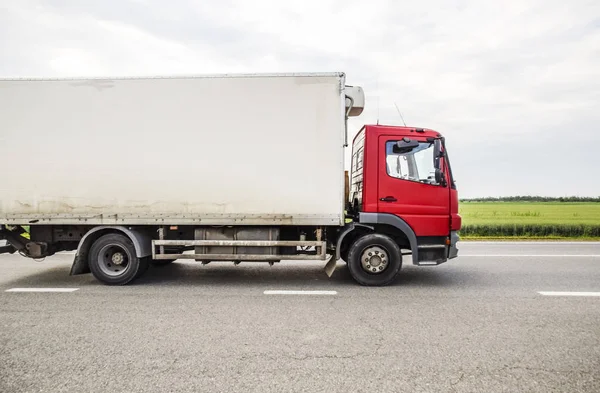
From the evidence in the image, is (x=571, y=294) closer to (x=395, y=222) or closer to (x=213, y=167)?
(x=395, y=222)

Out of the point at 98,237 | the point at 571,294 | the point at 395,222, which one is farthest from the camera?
the point at 98,237

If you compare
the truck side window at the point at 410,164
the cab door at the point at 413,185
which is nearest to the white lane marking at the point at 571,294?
the cab door at the point at 413,185

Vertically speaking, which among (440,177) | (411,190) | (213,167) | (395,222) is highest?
(213,167)

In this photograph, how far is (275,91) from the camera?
6.40 metres

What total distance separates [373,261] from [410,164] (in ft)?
5.63

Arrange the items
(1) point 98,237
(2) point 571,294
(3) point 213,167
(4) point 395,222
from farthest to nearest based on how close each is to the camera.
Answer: (1) point 98,237
(4) point 395,222
(3) point 213,167
(2) point 571,294

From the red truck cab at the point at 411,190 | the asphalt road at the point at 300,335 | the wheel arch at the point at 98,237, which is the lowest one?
the asphalt road at the point at 300,335

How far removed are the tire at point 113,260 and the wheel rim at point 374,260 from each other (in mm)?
3748

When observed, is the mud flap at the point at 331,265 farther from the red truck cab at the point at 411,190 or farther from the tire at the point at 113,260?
the tire at the point at 113,260

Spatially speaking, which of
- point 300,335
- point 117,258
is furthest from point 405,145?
point 117,258

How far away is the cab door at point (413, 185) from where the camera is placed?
6547 millimetres

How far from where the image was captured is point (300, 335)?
4.24 m

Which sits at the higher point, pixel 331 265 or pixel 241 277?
pixel 331 265

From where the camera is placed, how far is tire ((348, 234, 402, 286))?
653 cm
